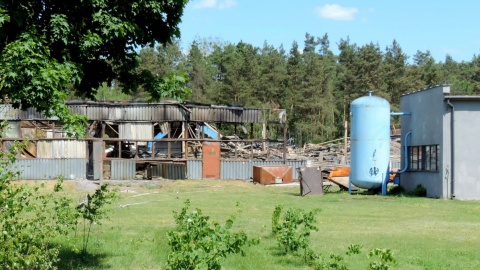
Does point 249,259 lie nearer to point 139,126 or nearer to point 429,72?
point 139,126

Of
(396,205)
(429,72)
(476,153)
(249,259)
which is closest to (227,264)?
(249,259)

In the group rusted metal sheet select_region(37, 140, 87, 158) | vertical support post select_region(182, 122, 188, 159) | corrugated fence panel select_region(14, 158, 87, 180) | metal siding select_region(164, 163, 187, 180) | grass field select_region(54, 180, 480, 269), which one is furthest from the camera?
vertical support post select_region(182, 122, 188, 159)

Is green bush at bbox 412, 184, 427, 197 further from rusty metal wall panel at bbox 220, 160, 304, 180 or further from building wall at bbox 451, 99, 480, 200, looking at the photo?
rusty metal wall panel at bbox 220, 160, 304, 180

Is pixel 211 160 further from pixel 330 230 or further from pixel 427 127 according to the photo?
pixel 330 230

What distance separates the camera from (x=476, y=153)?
96.4 ft

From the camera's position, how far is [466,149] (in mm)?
29422

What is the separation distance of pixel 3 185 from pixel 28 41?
8.09 ft

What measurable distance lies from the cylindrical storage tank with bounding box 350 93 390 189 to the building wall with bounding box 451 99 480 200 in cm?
388

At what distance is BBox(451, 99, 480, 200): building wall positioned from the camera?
2920 centimetres

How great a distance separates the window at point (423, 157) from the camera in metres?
30.7

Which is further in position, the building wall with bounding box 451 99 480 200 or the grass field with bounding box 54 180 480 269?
the building wall with bounding box 451 99 480 200

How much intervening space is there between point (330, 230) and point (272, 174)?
26.1 meters

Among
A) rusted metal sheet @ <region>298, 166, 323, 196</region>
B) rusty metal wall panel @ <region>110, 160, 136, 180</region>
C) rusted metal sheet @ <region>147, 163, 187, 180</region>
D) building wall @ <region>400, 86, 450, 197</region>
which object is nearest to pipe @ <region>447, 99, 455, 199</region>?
building wall @ <region>400, 86, 450, 197</region>

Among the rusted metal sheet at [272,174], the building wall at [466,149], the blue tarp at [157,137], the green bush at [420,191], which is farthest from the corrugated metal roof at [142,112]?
the building wall at [466,149]
